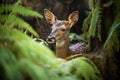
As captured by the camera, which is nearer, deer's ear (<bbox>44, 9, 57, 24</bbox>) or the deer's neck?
the deer's neck

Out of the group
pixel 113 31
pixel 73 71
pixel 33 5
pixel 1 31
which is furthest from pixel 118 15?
pixel 33 5

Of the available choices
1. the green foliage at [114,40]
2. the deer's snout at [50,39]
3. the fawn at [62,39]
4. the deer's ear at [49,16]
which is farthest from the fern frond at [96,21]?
the deer's ear at [49,16]

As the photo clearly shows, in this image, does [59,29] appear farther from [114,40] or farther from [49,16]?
[114,40]

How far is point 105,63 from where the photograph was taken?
13.3ft

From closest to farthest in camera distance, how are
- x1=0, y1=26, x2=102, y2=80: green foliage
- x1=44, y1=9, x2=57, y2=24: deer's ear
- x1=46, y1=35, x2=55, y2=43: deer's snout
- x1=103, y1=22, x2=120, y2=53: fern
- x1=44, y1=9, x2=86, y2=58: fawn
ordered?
x1=0, y1=26, x2=102, y2=80: green foliage < x1=103, y1=22, x2=120, y2=53: fern < x1=46, y1=35, x2=55, y2=43: deer's snout < x1=44, y1=9, x2=86, y2=58: fawn < x1=44, y1=9, x2=57, y2=24: deer's ear

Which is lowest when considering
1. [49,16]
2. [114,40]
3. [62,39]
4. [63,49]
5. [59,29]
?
[63,49]

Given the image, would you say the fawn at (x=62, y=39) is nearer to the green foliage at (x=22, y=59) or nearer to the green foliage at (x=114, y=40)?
the green foliage at (x=114, y=40)

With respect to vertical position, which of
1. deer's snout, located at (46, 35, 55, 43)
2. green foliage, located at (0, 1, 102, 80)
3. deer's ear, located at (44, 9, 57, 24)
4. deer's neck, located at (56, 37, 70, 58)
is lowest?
deer's neck, located at (56, 37, 70, 58)

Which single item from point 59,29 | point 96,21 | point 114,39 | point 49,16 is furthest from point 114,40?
point 49,16

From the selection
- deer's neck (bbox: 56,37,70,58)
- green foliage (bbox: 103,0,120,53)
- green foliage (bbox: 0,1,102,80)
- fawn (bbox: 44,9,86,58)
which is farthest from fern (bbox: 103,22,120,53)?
green foliage (bbox: 0,1,102,80)

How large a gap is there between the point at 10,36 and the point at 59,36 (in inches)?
143

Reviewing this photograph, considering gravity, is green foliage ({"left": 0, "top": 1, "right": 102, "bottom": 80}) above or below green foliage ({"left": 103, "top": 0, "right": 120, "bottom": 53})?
above

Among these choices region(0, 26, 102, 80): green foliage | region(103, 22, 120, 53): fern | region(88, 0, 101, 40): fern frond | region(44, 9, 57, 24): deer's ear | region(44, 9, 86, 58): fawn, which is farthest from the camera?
region(44, 9, 57, 24): deer's ear

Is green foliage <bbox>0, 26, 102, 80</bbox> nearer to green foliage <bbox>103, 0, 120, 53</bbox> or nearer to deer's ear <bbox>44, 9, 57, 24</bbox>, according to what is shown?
green foliage <bbox>103, 0, 120, 53</bbox>
